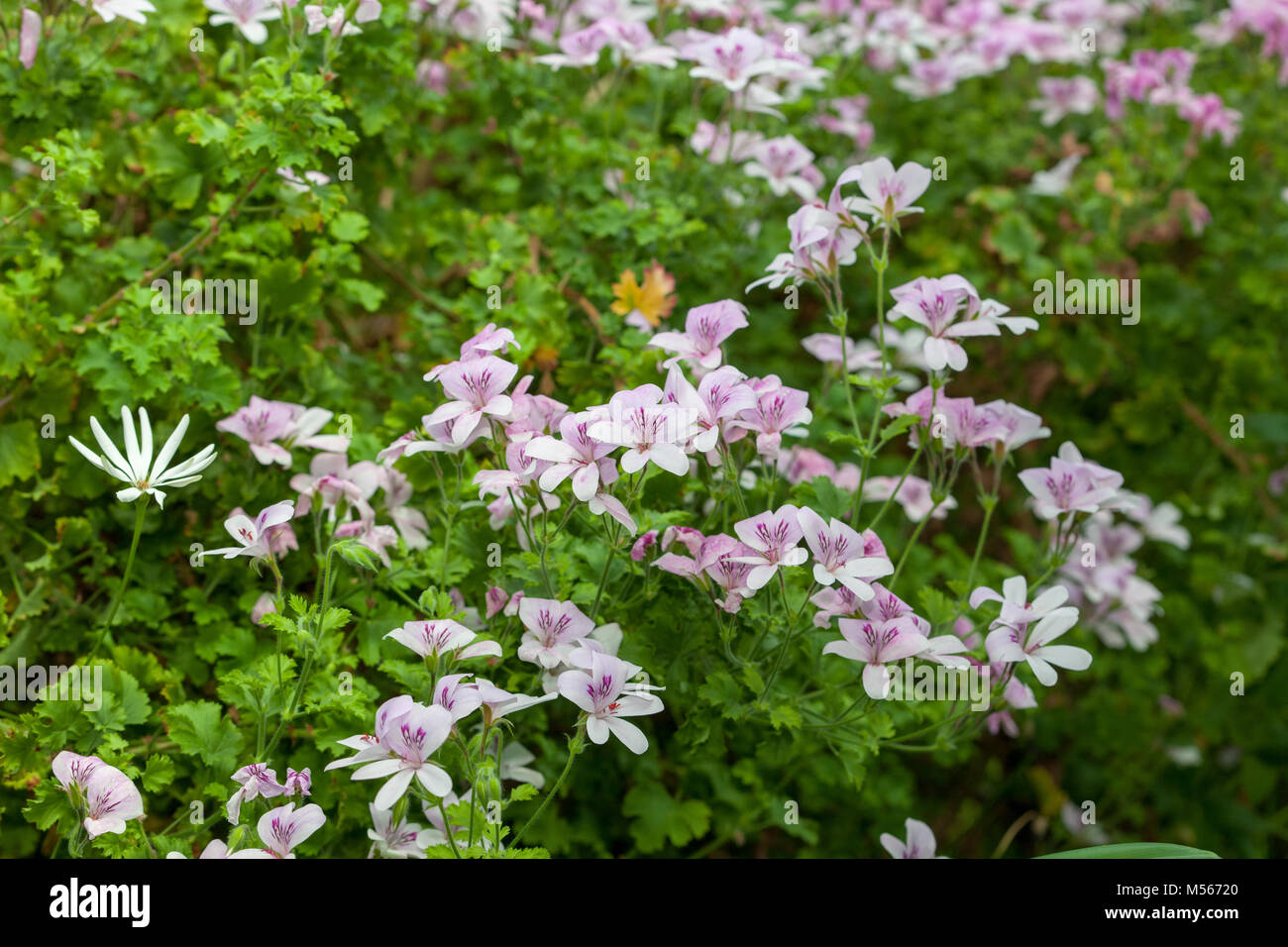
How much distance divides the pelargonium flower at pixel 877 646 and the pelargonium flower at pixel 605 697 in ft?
0.84

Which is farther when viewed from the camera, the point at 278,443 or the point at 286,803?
the point at 278,443

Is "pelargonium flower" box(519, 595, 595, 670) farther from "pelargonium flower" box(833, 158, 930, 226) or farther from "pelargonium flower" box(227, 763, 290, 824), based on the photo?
"pelargonium flower" box(833, 158, 930, 226)

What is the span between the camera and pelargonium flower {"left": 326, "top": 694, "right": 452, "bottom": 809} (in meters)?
1.26

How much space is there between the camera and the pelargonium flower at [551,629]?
1.42 meters

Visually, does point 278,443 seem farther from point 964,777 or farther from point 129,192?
point 964,777

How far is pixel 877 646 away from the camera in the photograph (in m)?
1.44

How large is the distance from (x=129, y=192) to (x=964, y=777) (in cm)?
225

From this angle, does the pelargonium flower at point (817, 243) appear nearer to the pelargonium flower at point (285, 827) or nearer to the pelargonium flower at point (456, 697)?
the pelargonium flower at point (456, 697)

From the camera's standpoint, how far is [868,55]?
3014mm

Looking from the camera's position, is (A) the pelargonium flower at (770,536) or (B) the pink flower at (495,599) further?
(B) the pink flower at (495,599)

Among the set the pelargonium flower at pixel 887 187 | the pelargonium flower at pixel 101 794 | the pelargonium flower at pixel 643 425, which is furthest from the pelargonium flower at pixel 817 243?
the pelargonium flower at pixel 101 794

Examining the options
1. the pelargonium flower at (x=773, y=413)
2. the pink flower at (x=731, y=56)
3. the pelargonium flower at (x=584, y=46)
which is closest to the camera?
the pelargonium flower at (x=773, y=413)
